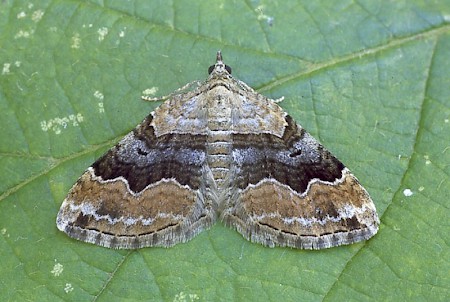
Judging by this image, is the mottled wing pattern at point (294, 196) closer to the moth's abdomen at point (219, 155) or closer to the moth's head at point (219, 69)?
the moth's abdomen at point (219, 155)

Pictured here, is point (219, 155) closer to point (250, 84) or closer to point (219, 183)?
point (219, 183)

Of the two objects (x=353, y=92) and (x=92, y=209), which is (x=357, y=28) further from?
(x=92, y=209)

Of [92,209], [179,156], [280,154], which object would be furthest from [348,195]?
[92,209]

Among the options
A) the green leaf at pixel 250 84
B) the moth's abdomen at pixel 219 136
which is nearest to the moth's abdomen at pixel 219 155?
the moth's abdomen at pixel 219 136

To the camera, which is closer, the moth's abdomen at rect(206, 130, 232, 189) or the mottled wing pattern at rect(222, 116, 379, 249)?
the mottled wing pattern at rect(222, 116, 379, 249)

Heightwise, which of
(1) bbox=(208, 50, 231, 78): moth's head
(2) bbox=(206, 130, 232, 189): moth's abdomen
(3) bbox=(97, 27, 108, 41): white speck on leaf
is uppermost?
(3) bbox=(97, 27, 108, 41): white speck on leaf

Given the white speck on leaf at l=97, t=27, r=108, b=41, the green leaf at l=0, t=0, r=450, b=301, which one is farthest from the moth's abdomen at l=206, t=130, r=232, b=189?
the white speck on leaf at l=97, t=27, r=108, b=41

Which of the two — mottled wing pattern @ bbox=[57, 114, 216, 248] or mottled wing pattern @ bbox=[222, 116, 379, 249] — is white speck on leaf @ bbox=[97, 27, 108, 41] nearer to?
mottled wing pattern @ bbox=[57, 114, 216, 248]

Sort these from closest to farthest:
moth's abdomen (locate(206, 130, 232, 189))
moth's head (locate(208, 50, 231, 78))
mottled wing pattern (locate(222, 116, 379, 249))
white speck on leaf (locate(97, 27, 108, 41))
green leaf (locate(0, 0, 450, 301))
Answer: green leaf (locate(0, 0, 450, 301)) → mottled wing pattern (locate(222, 116, 379, 249)) → moth's abdomen (locate(206, 130, 232, 189)) → moth's head (locate(208, 50, 231, 78)) → white speck on leaf (locate(97, 27, 108, 41))
